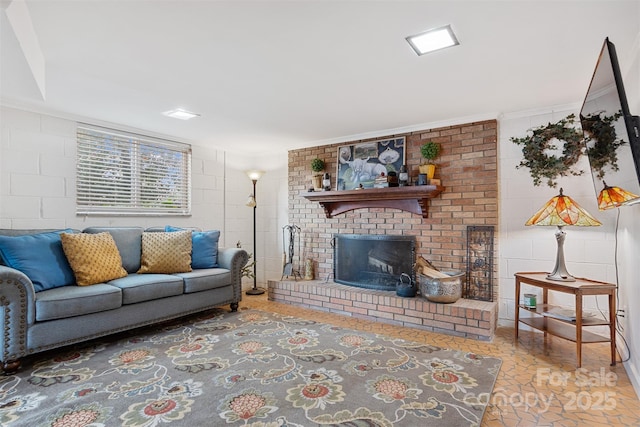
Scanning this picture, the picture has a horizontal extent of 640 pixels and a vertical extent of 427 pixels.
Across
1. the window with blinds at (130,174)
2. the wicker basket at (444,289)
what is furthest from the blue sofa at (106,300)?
the wicker basket at (444,289)

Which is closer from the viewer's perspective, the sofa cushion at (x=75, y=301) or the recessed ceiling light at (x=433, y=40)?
the recessed ceiling light at (x=433, y=40)

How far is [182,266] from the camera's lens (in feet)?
11.6

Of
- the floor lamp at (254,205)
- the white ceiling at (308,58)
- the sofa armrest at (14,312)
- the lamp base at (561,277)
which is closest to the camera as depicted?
the white ceiling at (308,58)

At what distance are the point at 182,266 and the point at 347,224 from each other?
200 cm

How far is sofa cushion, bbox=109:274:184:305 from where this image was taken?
2.89 metres

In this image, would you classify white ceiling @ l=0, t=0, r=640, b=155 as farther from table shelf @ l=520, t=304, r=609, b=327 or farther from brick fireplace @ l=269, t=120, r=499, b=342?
table shelf @ l=520, t=304, r=609, b=327

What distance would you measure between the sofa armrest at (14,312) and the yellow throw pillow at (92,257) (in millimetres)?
512

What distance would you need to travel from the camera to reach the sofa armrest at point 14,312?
87.5 inches

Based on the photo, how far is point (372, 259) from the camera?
4.09 metres

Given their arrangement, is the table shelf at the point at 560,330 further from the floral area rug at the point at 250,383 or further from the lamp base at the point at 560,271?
the floral area rug at the point at 250,383

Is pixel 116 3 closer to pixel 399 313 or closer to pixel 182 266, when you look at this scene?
pixel 182 266

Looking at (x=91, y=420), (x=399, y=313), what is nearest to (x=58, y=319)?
(x=91, y=420)

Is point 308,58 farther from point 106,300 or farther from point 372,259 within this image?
point 372,259

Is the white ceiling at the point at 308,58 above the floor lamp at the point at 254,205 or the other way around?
above
